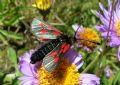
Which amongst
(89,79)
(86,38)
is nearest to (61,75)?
(89,79)

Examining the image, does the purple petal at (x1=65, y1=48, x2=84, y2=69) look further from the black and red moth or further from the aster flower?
the aster flower

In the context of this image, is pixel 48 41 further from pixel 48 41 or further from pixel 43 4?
pixel 43 4

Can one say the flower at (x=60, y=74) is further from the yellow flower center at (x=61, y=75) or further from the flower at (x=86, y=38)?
the flower at (x=86, y=38)

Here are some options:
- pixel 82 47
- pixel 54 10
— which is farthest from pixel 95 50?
pixel 54 10

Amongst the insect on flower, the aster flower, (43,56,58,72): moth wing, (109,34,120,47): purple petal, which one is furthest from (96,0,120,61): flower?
the aster flower

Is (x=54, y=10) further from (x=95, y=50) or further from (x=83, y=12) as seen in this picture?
(x=95, y=50)
